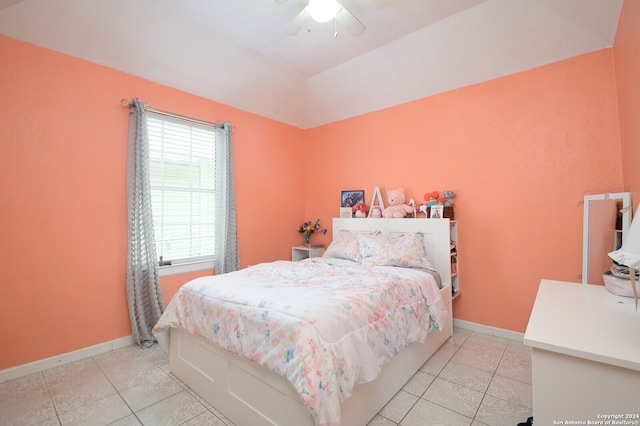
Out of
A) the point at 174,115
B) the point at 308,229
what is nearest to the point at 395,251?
the point at 308,229

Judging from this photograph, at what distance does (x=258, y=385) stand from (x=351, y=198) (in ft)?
8.74

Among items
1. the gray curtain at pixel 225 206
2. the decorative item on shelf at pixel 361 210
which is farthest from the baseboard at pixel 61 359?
the decorative item on shelf at pixel 361 210

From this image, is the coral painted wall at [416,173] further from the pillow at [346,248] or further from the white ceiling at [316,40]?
the pillow at [346,248]

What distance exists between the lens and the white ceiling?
218cm

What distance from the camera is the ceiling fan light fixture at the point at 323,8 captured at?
193 cm

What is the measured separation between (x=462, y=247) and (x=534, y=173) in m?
0.95

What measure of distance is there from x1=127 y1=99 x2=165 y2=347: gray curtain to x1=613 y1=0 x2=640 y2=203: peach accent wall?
3.61 meters

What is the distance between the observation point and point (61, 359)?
230 cm

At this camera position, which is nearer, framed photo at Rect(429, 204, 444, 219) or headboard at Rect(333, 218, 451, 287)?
headboard at Rect(333, 218, 451, 287)

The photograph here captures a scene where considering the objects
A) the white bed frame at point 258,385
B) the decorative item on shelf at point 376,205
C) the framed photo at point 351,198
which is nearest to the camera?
the white bed frame at point 258,385

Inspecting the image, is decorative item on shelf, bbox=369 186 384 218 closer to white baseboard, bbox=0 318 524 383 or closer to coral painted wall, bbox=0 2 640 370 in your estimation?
coral painted wall, bbox=0 2 640 370

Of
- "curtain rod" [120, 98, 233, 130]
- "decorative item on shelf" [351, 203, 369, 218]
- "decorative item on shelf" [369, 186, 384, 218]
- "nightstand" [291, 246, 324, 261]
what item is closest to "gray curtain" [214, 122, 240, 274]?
"curtain rod" [120, 98, 233, 130]

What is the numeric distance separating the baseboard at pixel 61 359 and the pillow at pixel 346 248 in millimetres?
2162

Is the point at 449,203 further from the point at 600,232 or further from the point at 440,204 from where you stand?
the point at 600,232
